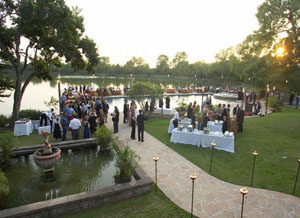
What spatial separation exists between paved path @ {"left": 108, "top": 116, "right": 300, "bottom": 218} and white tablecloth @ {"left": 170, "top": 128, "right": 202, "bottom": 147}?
207cm

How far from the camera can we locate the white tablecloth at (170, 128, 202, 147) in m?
9.59

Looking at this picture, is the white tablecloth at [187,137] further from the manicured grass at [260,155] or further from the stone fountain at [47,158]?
the stone fountain at [47,158]

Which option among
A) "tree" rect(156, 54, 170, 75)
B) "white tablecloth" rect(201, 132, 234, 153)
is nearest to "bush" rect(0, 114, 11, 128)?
"white tablecloth" rect(201, 132, 234, 153)

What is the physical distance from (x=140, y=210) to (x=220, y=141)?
17.8 ft

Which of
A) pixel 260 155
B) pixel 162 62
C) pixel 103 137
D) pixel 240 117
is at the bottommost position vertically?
pixel 260 155

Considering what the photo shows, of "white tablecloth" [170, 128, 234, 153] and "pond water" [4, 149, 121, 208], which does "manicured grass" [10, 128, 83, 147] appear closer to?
"pond water" [4, 149, 121, 208]

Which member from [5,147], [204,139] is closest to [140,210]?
[204,139]

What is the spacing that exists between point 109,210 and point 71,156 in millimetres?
3996

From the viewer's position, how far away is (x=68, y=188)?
588 cm

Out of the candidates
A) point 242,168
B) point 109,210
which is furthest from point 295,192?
point 109,210

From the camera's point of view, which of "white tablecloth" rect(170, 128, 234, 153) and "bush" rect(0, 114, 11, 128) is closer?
"white tablecloth" rect(170, 128, 234, 153)

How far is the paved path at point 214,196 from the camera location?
16.6ft

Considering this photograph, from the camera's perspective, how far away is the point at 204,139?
9.40 meters

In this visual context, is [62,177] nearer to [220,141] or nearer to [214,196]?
[214,196]
